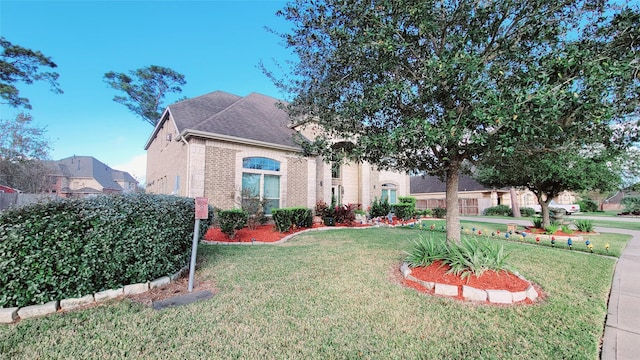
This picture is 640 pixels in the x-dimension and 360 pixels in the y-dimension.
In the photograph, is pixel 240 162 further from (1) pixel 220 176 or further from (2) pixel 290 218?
(2) pixel 290 218

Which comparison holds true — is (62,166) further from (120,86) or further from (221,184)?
(221,184)

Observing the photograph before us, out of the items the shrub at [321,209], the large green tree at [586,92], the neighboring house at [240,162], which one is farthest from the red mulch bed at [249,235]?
the large green tree at [586,92]

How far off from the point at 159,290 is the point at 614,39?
767 centimetres

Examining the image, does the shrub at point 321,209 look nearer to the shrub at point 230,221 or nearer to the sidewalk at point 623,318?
the shrub at point 230,221

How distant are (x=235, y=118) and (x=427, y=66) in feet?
36.8

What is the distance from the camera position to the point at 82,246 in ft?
11.5

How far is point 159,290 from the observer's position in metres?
4.20

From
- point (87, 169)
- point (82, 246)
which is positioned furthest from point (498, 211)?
point (87, 169)

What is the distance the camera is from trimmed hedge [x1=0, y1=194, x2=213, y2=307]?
10.4 feet

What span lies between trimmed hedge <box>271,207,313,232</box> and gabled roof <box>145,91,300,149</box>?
288 centimetres

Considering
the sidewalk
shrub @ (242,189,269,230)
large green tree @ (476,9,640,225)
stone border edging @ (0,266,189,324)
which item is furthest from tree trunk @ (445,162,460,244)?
shrub @ (242,189,269,230)

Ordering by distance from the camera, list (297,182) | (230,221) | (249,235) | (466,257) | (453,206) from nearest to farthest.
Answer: (466,257), (453,206), (230,221), (249,235), (297,182)

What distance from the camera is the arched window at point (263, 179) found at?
11875 millimetres

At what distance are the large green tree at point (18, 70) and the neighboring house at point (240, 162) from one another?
8442 mm
